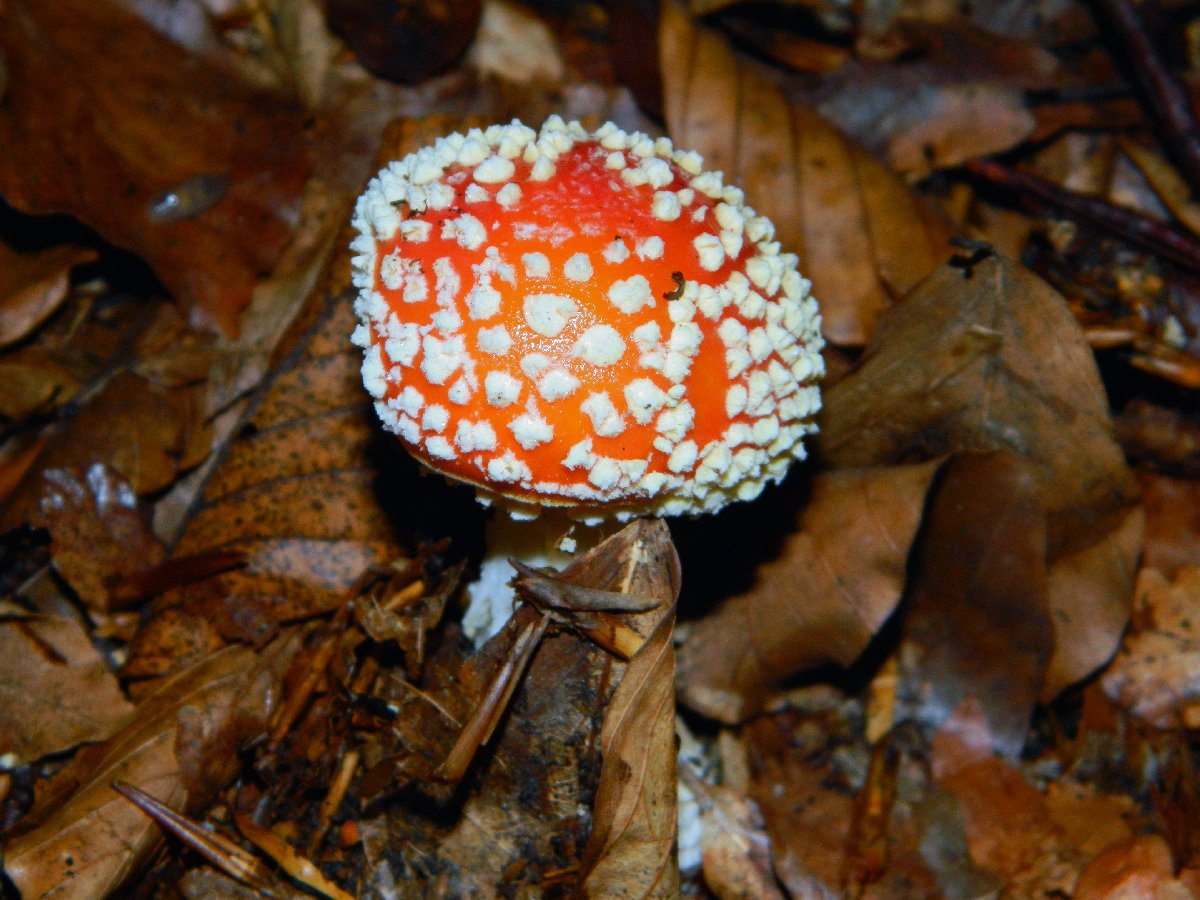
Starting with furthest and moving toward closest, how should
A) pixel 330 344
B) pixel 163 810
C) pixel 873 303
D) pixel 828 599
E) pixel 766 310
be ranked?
1. pixel 873 303
2. pixel 330 344
3. pixel 828 599
4. pixel 163 810
5. pixel 766 310

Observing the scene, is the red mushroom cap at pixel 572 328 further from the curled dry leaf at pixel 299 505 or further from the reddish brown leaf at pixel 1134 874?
the reddish brown leaf at pixel 1134 874

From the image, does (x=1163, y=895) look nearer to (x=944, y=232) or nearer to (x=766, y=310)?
(x=766, y=310)

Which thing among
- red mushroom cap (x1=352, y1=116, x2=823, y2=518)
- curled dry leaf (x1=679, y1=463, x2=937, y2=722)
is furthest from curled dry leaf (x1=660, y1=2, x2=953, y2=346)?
red mushroom cap (x1=352, y1=116, x2=823, y2=518)

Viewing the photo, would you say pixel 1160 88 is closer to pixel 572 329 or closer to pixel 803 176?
pixel 803 176

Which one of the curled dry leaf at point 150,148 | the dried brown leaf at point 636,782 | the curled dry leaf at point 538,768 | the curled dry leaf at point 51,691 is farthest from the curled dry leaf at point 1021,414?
the curled dry leaf at point 51,691

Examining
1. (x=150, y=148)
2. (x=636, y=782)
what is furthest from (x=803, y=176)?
(x=150, y=148)

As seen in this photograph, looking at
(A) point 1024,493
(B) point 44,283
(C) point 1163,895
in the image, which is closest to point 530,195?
(A) point 1024,493

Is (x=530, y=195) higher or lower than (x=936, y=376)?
higher
